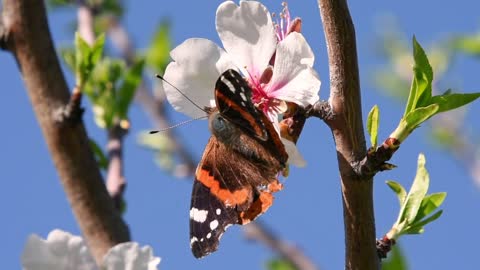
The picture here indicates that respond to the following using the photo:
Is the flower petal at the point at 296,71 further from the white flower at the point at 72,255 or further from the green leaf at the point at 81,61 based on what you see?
the green leaf at the point at 81,61

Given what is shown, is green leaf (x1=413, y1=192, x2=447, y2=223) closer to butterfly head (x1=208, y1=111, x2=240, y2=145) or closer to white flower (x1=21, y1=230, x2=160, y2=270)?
butterfly head (x1=208, y1=111, x2=240, y2=145)

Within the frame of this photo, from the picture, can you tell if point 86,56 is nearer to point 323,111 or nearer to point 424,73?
point 323,111

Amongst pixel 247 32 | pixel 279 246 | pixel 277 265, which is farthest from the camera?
pixel 279 246

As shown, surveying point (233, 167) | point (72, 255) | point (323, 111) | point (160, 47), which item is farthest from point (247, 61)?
point (160, 47)

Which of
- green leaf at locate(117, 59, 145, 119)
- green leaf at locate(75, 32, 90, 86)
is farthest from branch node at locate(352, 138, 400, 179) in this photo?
green leaf at locate(117, 59, 145, 119)

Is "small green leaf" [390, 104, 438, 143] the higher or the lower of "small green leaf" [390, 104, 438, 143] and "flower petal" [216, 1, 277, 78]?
the lower

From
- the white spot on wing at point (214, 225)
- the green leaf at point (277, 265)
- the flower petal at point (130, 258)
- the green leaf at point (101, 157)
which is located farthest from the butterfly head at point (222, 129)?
the green leaf at point (277, 265)

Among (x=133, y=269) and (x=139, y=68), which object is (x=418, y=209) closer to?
(x=133, y=269)

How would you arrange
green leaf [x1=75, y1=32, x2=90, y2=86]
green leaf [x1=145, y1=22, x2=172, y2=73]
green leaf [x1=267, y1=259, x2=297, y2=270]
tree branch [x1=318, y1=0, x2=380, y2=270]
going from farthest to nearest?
1. green leaf [x1=145, y1=22, x2=172, y2=73]
2. green leaf [x1=267, y1=259, x2=297, y2=270]
3. green leaf [x1=75, y1=32, x2=90, y2=86]
4. tree branch [x1=318, y1=0, x2=380, y2=270]
